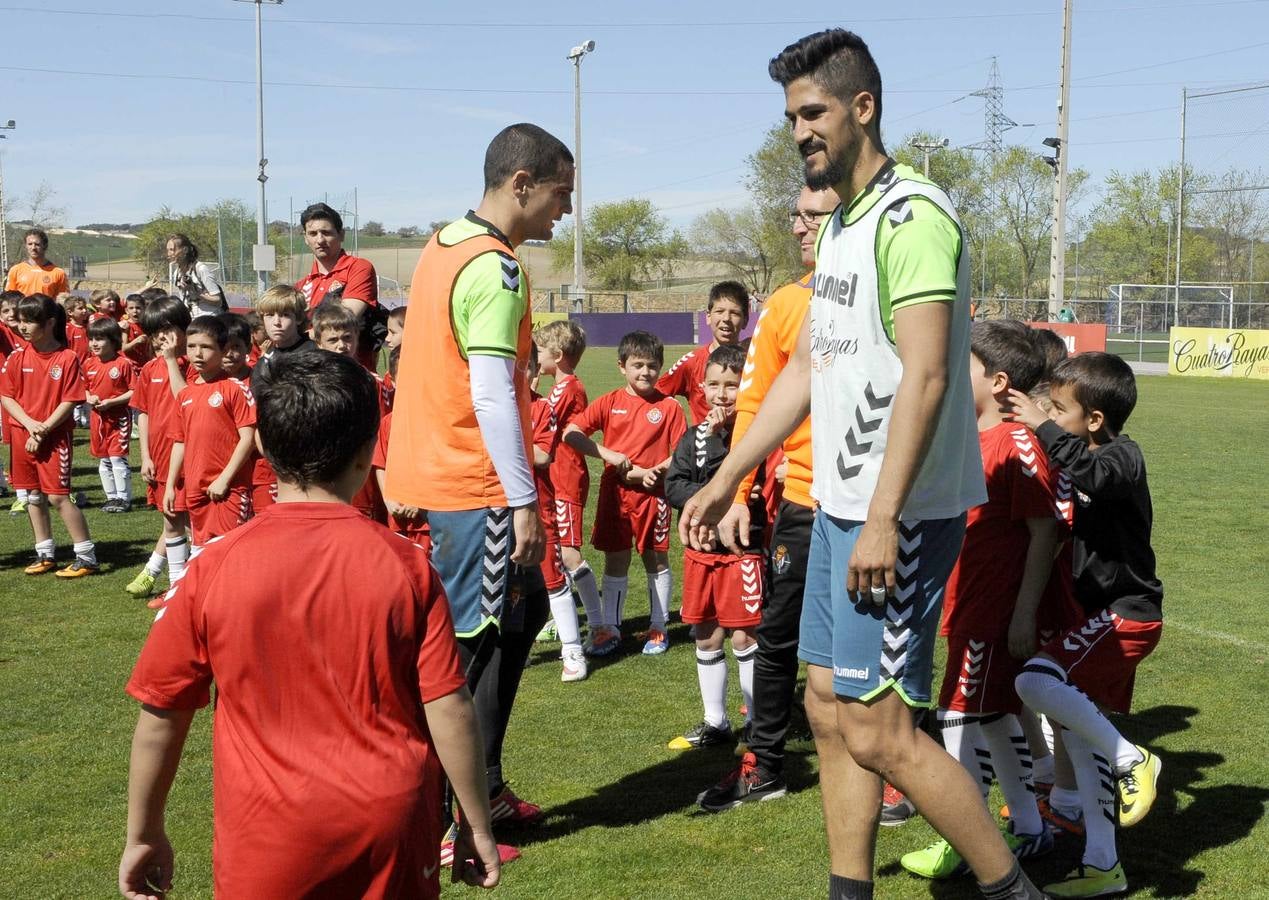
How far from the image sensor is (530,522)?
395cm

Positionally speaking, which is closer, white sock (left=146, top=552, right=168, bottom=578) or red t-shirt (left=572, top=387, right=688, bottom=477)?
red t-shirt (left=572, top=387, right=688, bottom=477)

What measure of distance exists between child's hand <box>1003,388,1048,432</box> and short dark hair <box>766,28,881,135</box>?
1.29m

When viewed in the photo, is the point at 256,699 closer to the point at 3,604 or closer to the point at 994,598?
the point at 994,598

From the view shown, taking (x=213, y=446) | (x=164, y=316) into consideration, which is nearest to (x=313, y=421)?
(x=213, y=446)

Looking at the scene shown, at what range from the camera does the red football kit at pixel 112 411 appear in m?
12.2

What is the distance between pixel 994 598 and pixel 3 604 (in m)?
7.08

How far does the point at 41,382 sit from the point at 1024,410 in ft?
25.9

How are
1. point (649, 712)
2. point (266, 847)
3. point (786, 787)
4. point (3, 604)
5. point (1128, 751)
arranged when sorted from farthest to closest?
point (3, 604) → point (649, 712) → point (786, 787) → point (1128, 751) → point (266, 847)

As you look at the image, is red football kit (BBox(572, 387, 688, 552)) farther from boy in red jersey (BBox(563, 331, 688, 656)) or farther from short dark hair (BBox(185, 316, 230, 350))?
short dark hair (BBox(185, 316, 230, 350))

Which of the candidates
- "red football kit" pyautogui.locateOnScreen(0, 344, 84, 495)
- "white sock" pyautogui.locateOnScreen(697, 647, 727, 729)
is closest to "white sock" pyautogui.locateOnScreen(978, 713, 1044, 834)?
"white sock" pyautogui.locateOnScreen(697, 647, 727, 729)

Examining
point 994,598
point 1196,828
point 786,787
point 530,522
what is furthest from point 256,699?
point 1196,828

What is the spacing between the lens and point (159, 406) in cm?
973

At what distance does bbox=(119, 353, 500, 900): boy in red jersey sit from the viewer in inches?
89.9

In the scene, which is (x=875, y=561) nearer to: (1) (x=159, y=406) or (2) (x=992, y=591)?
(2) (x=992, y=591)
